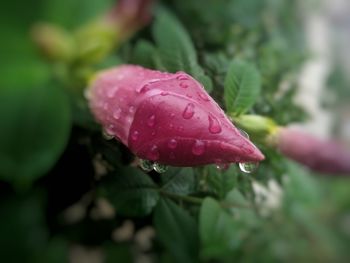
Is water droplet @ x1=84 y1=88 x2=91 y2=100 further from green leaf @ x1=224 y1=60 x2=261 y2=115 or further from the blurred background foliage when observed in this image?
green leaf @ x1=224 y1=60 x2=261 y2=115

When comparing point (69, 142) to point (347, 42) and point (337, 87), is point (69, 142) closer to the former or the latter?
point (337, 87)

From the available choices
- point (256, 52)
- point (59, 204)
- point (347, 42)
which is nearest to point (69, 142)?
point (59, 204)

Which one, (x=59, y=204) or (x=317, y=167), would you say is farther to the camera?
(x=59, y=204)

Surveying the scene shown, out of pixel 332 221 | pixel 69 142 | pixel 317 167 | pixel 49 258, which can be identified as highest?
pixel 317 167

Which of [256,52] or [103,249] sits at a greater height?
[256,52]

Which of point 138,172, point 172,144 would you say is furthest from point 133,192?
point 172,144

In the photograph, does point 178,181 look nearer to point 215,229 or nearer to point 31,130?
point 215,229
